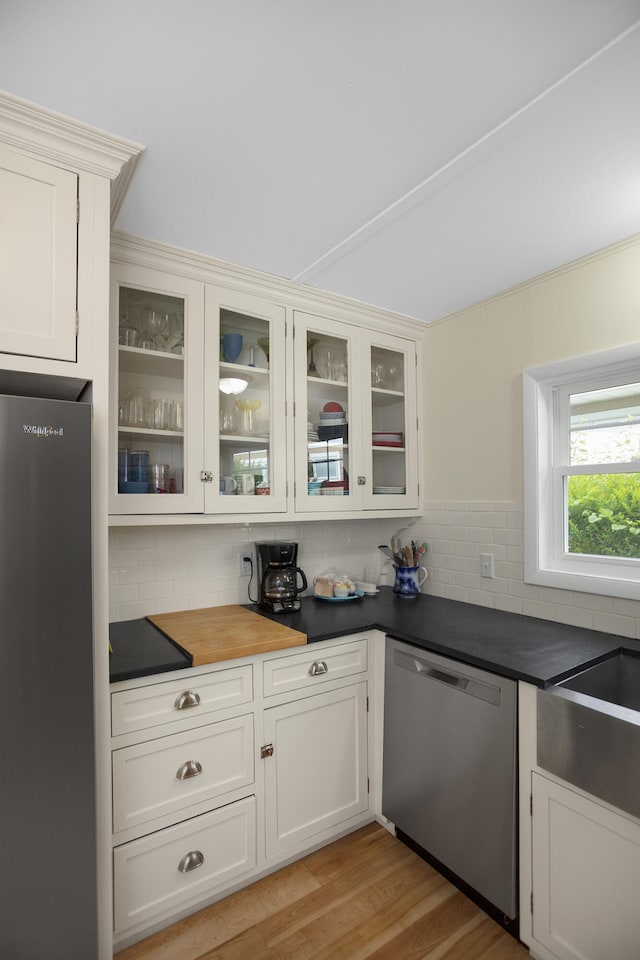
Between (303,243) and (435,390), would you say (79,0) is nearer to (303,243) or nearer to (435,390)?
(303,243)

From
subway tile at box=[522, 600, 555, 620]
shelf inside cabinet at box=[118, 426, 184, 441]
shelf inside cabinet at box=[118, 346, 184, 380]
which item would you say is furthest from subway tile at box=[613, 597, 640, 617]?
shelf inside cabinet at box=[118, 346, 184, 380]

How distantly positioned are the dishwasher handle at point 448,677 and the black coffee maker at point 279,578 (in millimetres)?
518

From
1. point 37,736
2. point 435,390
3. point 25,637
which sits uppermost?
point 435,390

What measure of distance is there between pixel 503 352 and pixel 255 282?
3.86 feet

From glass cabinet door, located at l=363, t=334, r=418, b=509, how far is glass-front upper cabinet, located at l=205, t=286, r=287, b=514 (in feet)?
1.72

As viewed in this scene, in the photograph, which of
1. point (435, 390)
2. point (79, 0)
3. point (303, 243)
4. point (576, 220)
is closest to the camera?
point (79, 0)

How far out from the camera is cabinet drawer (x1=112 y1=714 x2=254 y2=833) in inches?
59.9

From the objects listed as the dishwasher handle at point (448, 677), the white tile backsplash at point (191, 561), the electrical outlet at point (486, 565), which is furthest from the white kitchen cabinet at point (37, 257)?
the electrical outlet at point (486, 565)

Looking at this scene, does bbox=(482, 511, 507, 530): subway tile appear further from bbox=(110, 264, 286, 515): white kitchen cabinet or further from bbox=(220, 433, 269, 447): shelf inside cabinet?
bbox=(220, 433, 269, 447): shelf inside cabinet

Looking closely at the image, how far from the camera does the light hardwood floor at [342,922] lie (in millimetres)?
1525

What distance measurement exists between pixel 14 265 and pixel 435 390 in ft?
6.61

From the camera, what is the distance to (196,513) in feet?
6.49

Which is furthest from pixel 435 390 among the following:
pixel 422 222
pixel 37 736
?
pixel 37 736

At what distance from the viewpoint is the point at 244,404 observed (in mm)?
2141
